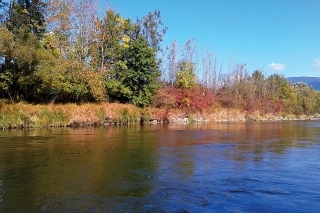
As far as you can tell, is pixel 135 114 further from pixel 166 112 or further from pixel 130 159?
pixel 130 159

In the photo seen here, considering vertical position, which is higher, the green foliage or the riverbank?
the green foliage

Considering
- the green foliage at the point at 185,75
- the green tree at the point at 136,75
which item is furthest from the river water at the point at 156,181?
the green foliage at the point at 185,75

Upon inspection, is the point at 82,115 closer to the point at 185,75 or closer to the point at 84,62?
the point at 84,62

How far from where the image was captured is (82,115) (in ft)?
104

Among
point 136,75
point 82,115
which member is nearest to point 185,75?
point 136,75

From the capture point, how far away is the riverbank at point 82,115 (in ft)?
86.8

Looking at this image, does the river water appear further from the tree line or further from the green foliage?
the green foliage

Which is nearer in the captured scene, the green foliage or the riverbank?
the riverbank

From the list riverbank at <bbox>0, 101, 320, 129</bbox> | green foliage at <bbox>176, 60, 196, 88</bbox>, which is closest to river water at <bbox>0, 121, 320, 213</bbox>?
riverbank at <bbox>0, 101, 320, 129</bbox>

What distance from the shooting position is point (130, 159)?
11.4 m

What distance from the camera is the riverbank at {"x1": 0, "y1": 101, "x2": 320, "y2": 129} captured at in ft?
86.8

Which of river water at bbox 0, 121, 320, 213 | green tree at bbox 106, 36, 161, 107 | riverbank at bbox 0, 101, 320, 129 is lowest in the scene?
river water at bbox 0, 121, 320, 213

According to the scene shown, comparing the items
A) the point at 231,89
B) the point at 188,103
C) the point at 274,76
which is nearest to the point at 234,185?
the point at 188,103

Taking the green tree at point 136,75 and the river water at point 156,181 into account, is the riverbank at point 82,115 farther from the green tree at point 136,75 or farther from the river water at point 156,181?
the river water at point 156,181
